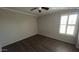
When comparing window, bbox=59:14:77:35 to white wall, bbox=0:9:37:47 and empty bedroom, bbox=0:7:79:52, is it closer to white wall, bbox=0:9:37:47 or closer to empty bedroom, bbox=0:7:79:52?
empty bedroom, bbox=0:7:79:52

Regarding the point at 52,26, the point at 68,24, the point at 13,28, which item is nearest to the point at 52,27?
the point at 52,26

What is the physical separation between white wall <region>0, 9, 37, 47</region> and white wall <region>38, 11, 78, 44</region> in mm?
180

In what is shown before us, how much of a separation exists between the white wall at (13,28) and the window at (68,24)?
558 millimetres

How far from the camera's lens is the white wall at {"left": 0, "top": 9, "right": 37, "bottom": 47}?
90 cm

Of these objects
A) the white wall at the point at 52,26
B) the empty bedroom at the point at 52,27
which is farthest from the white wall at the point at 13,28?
the white wall at the point at 52,26

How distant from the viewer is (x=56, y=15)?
2.60ft

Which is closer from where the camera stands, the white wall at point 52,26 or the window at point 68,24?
the window at point 68,24

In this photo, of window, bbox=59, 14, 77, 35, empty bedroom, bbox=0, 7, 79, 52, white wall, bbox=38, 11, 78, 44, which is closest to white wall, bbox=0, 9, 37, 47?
empty bedroom, bbox=0, 7, 79, 52

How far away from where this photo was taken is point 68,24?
0.75m

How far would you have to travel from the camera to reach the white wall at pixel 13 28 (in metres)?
0.90

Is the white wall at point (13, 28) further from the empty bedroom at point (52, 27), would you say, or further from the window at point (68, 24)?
the window at point (68, 24)

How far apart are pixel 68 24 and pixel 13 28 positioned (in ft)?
3.81
